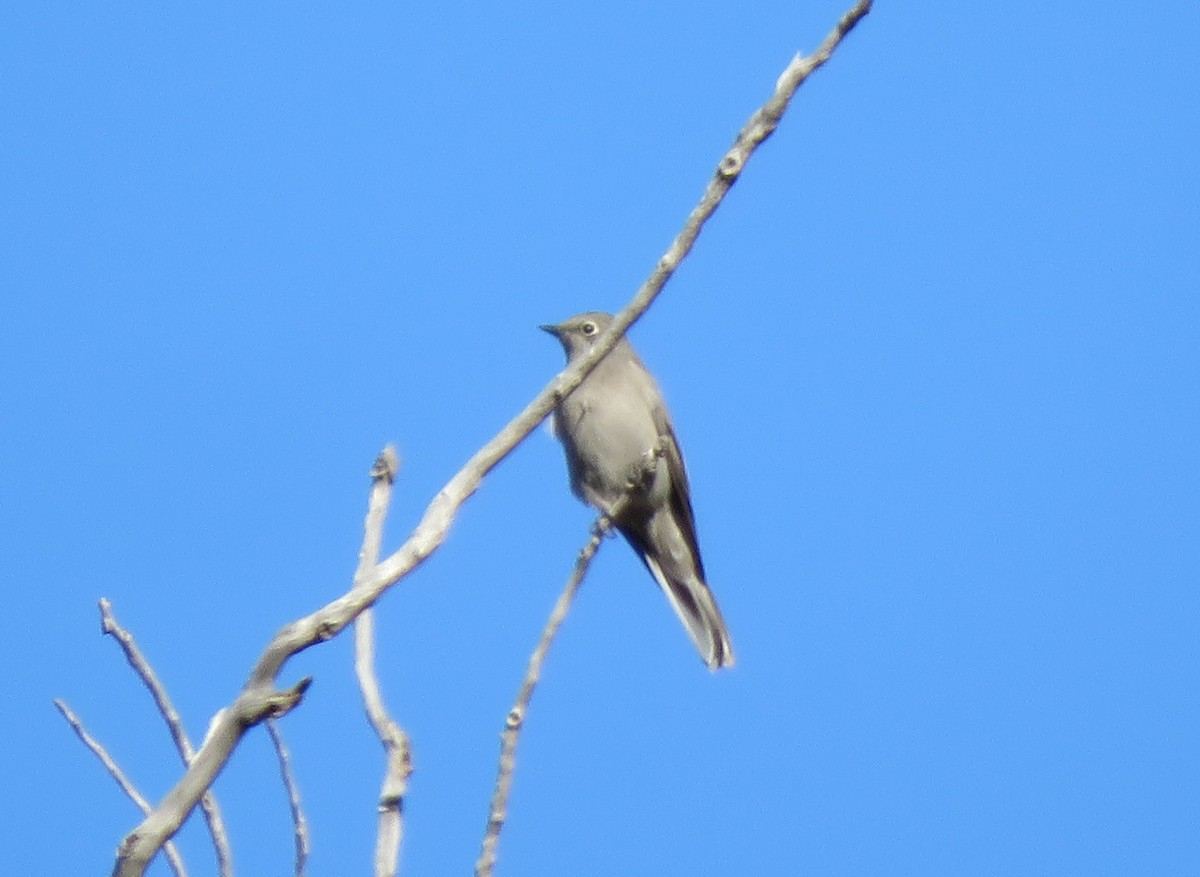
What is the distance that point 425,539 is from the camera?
384 cm

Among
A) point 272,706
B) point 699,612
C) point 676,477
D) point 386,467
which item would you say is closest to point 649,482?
point 676,477

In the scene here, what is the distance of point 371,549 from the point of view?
3.94m

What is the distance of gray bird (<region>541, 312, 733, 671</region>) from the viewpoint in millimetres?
9641

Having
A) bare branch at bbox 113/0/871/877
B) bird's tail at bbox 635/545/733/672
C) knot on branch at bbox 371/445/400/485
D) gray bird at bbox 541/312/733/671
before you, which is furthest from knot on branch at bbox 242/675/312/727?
bird's tail at bbox 635/545/733/672

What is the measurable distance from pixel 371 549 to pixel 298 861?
0.72 m

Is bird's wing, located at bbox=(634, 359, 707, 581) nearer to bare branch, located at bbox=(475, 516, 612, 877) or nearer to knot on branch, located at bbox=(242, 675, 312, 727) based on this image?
bare branch, located at bbox=(475, 516, 612, 877)

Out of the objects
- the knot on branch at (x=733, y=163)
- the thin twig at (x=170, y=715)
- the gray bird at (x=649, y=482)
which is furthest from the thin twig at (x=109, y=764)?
the gray bird at (x=649, y=482)

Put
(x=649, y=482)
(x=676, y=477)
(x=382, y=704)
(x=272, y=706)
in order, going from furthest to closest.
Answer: (x=676, y=477), (x=649, y=482), (x=382, y=704), (x=272, y=706)

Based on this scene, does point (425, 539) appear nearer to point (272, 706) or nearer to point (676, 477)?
point (272, 706)

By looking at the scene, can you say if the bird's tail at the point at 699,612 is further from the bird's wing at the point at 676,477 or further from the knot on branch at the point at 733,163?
the knot on branch at the point at 733,163

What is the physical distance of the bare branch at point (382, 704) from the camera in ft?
11.2

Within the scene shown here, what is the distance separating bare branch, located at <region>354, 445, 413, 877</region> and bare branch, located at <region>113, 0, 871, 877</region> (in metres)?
0.14

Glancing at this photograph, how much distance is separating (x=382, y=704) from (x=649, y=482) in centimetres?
572

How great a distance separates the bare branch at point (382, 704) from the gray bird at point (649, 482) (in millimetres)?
5274
